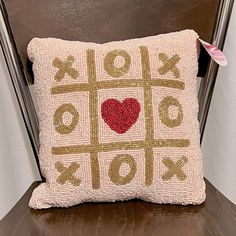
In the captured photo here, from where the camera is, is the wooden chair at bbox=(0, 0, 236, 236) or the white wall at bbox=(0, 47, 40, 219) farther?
the white wall at bbox=(0, 47, 40, 219)

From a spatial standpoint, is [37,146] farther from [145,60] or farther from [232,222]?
[232,222]

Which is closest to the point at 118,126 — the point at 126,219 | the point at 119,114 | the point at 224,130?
the point at 119,114

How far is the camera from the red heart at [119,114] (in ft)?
2.51

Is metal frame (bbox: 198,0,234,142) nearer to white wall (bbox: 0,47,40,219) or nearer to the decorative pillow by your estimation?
the decorative pillow

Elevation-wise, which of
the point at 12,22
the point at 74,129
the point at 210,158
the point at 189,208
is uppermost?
the point at 12,22

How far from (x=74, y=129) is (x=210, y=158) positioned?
426 millimetres

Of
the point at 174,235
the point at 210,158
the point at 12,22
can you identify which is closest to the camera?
the point at 174,235

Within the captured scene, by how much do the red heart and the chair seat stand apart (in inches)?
5.1

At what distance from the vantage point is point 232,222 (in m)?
0.74

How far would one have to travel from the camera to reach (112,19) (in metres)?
0.86

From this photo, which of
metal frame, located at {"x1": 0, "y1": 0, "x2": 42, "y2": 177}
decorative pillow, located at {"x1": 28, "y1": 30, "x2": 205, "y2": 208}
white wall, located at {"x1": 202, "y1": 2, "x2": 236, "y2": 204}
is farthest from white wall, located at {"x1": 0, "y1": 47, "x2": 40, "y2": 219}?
white wall, located at {"x1": 202, "y1": 2, "x2": 236, "y2": 204}

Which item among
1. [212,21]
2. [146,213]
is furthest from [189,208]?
[212,21]

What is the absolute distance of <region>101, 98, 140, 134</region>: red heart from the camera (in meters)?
0.77

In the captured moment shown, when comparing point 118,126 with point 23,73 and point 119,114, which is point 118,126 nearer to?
point 119,114
